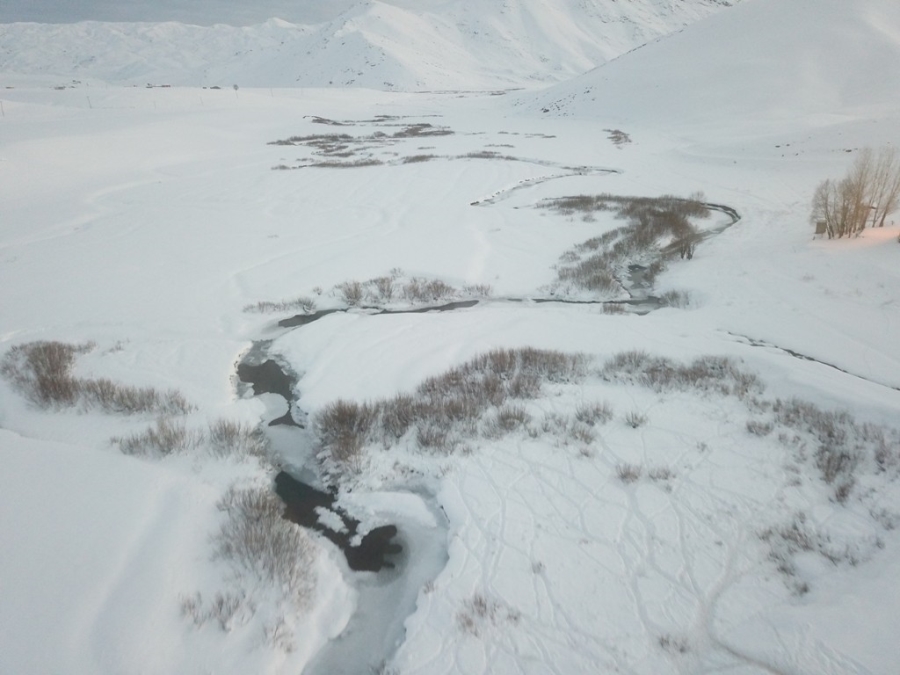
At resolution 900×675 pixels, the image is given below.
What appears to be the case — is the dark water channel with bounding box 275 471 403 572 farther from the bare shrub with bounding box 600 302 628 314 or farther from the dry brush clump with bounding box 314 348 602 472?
the bare shrub with bounding box 600 302 628 314

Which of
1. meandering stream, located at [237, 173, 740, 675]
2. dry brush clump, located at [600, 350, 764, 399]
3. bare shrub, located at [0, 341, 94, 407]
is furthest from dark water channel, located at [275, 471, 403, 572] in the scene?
dry brush clump, located at [600, 350, 764, 399]

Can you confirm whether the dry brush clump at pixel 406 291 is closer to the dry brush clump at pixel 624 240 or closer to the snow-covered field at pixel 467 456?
the snow-covered field at pixel 467 456

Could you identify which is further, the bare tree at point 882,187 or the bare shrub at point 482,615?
the bare tree at point 882,187

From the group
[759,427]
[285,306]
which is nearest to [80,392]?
[285,306]

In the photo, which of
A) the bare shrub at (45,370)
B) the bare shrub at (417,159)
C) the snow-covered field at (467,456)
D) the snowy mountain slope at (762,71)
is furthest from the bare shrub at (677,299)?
the snowy mountain slope at (762,71)

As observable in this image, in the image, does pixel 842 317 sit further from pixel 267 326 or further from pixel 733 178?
pixel 733 178

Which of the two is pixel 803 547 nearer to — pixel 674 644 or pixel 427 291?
pixel 674 644
